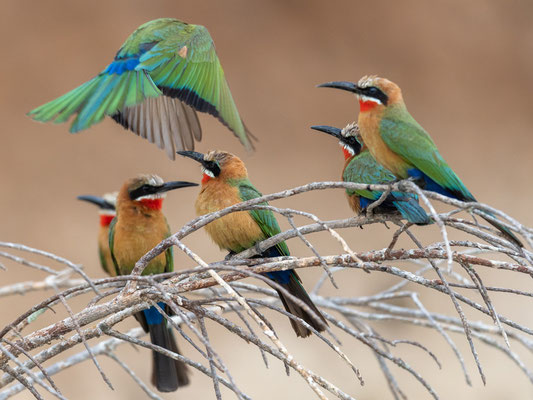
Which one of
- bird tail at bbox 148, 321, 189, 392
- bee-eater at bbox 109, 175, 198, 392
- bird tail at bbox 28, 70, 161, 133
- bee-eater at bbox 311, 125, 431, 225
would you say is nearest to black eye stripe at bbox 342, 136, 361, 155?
bee-eater at bbox 311, 125, 431, 225

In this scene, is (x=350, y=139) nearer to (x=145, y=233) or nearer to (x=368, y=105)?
(x=368, y=105)

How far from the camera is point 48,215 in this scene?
4898 mm

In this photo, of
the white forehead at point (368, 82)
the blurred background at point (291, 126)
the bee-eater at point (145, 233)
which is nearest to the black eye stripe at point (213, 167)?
the bee-eater at point (145, 233)

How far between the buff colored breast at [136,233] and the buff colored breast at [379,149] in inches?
51.1

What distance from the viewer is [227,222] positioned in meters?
2.58

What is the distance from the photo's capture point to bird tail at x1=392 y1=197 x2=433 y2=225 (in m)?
1.89

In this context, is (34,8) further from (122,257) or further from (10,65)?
(122,257)

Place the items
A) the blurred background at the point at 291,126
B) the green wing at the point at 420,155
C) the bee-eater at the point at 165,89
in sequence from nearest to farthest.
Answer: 1. the green wing at the point at 420,155
2. the bee-eater at the point at 165,89
3. the blurred background at the point at 291,126

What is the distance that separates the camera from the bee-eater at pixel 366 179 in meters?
1.95

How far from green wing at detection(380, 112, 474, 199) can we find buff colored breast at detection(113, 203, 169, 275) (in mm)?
1371

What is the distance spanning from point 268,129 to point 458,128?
1508 mm

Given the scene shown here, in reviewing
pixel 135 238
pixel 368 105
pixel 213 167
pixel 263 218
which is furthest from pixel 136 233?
pixel 368 105

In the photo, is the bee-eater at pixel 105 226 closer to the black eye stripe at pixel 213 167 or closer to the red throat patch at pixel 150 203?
the red throat patch at pixel 150 203

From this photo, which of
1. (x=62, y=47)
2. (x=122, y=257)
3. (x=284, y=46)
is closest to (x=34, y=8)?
(x=62, y=47)
